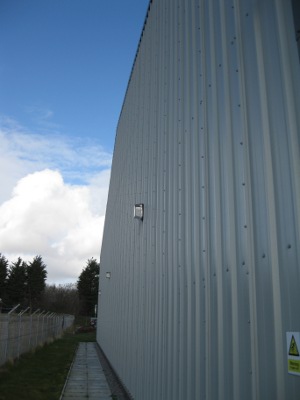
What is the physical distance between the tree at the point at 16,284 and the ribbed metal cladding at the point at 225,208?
65.8 m

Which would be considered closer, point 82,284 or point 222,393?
point 222,393

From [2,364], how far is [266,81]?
13.7 meters

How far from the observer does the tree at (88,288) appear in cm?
7081

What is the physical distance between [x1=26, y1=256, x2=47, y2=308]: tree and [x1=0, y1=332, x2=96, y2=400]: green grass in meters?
57.3

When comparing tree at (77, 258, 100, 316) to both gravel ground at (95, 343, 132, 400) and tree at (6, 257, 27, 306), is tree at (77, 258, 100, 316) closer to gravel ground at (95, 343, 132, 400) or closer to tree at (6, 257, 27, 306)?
tree at (6, 257, 27, 306)

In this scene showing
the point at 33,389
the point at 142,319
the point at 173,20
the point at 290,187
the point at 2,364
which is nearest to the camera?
the point at 290,187

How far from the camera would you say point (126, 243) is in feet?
33.8

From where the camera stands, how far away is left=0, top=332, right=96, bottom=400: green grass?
9.27 metres

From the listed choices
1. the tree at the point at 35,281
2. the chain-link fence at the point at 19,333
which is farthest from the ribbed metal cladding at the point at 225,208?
the tree at the point at 35,281

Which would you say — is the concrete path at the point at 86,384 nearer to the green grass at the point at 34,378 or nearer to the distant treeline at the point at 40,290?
the green grass at the point at 34,378

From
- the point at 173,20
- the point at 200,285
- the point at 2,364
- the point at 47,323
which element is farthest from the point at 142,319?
the point at 47,323

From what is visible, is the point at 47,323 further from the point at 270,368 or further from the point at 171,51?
the point at 270,368

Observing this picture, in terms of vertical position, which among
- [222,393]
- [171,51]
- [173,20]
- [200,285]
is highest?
[173,20]

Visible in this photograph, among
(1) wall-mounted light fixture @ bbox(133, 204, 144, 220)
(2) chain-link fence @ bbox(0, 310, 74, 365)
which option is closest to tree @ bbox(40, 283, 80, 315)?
(2) chain-link fence @ bbox(0, 310, 74, 365)
